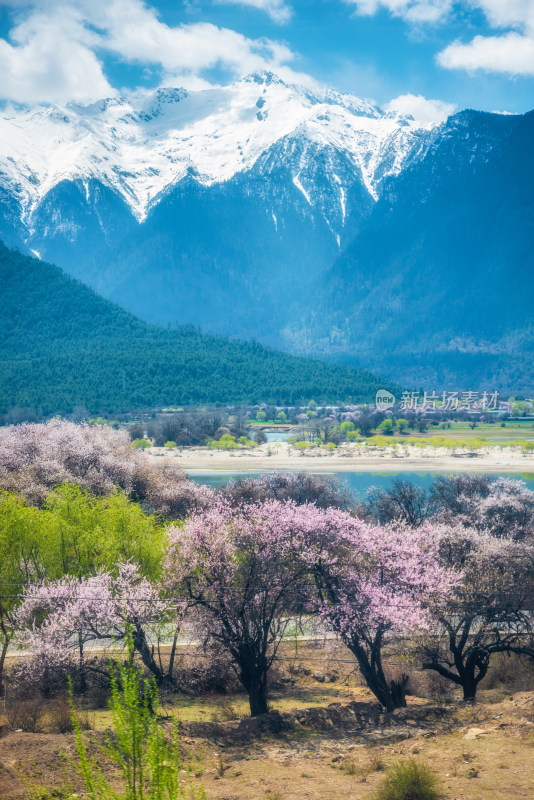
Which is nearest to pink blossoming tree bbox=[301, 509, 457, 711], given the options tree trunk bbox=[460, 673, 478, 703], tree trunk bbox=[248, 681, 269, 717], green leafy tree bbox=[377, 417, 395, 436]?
tree trunk bbox=[460, 673, 478, 703]

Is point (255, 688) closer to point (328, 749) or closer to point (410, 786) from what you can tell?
Result: point (328, 749)

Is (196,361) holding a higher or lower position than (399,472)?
higher

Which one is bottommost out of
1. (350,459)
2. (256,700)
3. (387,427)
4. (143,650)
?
(256,700)

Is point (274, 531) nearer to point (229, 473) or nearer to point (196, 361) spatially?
point (229, 473)

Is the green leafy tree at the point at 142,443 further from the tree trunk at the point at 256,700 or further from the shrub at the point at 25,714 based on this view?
the tree trunk at the point at 256,700

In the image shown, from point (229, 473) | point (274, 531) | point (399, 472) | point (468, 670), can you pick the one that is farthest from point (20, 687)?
point (399, 472)

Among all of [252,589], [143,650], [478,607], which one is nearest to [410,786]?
[252,589]

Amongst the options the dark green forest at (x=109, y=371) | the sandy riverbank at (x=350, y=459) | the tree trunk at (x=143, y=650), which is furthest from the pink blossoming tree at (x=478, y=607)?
A: the dark green forest at (x=109, y=371)
